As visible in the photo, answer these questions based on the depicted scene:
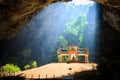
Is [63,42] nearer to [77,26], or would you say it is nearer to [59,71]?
[77,26]

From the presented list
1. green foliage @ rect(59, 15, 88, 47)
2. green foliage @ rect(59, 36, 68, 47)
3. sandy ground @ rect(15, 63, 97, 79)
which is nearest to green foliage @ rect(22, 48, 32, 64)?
green foliage @ rect(59, 36, 68, 47)

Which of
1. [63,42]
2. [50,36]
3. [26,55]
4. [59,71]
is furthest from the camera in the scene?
[50,36]

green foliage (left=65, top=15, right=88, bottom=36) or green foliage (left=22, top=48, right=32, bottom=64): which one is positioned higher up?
green foliage (left=65, top=15, right=88, bottom=36)

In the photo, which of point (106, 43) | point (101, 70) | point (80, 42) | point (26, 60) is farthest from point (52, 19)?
point (101, 70)

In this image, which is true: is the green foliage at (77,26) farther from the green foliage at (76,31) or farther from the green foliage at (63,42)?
the green foliage at (63,42)

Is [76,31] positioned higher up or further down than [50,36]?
higher up

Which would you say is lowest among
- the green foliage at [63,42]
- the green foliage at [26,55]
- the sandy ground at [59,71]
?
the sandy ground at [59,71]

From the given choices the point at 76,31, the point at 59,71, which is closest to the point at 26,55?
the point at 76,31

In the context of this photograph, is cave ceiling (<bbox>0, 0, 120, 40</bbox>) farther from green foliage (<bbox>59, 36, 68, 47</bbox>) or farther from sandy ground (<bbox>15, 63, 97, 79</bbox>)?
green foliage (<bbox>59, 36, 68, 47</bbox>)

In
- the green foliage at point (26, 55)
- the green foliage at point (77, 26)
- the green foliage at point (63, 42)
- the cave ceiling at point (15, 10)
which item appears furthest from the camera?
the green foliage at point (77, 26)

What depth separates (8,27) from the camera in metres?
21.3

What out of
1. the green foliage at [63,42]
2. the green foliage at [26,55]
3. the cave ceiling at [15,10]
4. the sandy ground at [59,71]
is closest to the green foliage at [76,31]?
the green foliage at [63,42]

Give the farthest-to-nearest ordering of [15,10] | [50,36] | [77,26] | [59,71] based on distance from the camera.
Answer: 1. [50,36]
2. [77,26]
3. [59,71]
4. [15,10]

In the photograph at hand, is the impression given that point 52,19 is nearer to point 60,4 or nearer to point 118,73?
point 60,4
